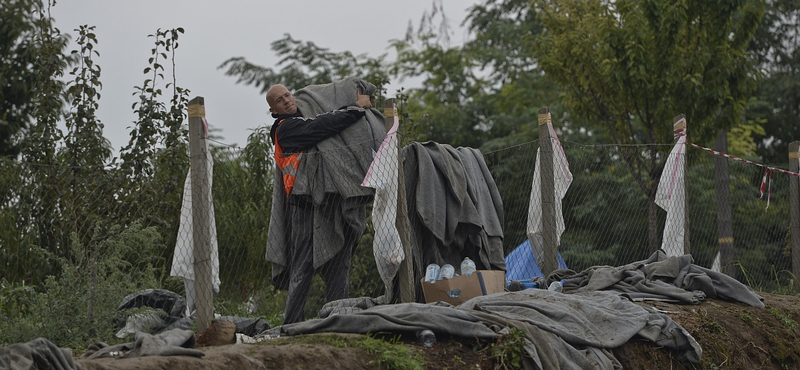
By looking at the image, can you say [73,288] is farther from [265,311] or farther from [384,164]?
[265,311]

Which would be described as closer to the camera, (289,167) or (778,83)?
(289,167)

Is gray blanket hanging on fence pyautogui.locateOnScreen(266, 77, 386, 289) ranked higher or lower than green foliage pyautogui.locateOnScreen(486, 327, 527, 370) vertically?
higher

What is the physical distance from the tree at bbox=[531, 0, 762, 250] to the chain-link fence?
691 mm

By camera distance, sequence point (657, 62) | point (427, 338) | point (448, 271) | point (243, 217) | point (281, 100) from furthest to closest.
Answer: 1. point (657, 62)
2. point (243, 217)
3. point (281, 100)
4. point (448, 271)
5. point (427, 338)

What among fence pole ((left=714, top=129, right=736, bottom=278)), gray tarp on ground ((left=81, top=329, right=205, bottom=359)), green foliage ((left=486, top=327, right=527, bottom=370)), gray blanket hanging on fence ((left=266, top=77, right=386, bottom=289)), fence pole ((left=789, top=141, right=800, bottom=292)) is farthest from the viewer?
fence pole ((left=714, top=129, right=736, bottom=278))

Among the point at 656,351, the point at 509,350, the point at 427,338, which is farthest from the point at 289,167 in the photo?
the point at 656,351

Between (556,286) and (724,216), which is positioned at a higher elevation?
(724,216)

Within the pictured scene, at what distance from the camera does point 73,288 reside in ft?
21.3

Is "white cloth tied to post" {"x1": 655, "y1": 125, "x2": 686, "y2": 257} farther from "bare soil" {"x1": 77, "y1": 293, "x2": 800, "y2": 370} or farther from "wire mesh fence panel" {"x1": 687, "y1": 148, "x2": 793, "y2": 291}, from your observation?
"wire mesh fence panel" {"x1": 687, "y1": 148, "x2": 793, "y2": 291}

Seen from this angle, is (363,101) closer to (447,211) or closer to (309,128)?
(309,128)

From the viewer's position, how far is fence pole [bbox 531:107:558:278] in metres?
7.77

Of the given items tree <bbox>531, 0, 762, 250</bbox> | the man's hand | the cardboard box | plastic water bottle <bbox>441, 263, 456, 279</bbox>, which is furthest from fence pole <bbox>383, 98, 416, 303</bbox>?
tree <bbox>531, 0, 762, 250</bbox>

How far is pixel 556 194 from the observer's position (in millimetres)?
7820

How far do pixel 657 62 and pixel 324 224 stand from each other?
21.5 feet
